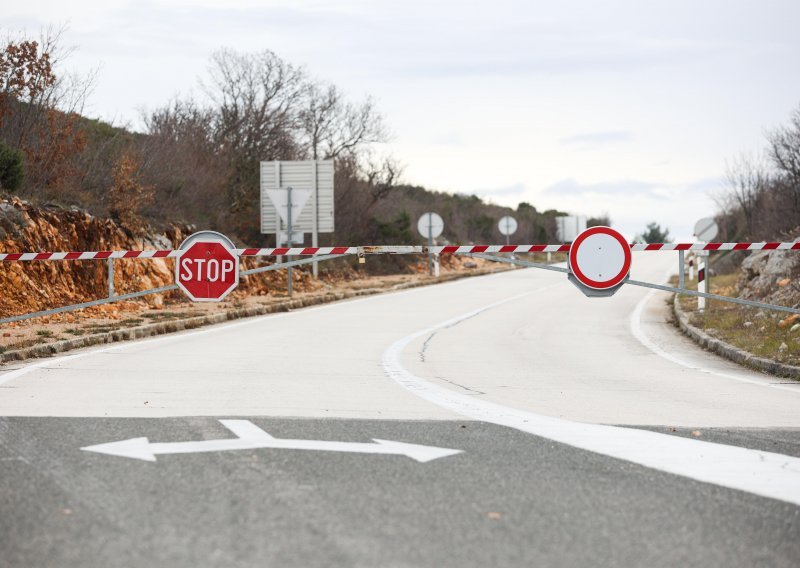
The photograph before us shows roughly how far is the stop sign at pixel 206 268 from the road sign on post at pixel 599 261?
458 cm

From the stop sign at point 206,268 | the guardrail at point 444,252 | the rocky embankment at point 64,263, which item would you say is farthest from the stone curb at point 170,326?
the rocky embankment at point 64,263

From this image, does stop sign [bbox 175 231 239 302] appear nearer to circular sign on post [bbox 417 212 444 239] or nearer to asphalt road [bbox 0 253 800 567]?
asphalt road [bbox 0 253 800 567]

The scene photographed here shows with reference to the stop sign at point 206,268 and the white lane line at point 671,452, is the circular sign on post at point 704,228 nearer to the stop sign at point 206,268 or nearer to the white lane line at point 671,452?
the stop sign at point 206,268

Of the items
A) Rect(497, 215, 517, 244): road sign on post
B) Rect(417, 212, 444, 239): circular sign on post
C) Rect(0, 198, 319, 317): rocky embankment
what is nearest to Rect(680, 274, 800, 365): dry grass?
Rect(0, 198, 319, 317): rocky embankment

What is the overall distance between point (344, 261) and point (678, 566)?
32.9 meters

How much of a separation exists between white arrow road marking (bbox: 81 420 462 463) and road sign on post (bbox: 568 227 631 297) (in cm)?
691

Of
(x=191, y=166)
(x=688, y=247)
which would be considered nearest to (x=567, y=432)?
(x=688, y=247)

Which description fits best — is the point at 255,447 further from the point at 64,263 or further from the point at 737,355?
the point at 64,263

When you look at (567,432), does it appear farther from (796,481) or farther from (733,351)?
(733,351)

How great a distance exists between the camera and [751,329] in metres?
16.3

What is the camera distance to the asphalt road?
Result: 4.41 m

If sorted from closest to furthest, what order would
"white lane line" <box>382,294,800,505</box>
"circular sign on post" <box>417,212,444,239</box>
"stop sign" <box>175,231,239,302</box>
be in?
"white lane line" <box>382,294,800,505</box>, "stop sign" <box>175,231,239,302</box>, "circular sign on post" <box>417,212,444,239</box>

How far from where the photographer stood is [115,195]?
22078mm

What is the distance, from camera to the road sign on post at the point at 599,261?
1318 cm
